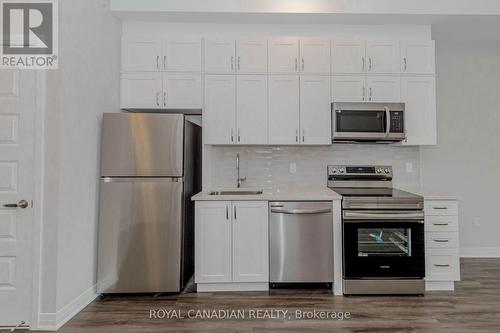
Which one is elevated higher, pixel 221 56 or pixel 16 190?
pixel 221 56

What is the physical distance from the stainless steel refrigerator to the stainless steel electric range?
1.59m

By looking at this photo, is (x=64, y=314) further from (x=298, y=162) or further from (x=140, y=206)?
(x=298, y=162)

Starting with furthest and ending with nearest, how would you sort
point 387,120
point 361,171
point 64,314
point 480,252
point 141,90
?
point 480,252
point 361,171
point 141,90
point 387,120
point 64,314

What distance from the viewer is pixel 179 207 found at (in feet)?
9.19

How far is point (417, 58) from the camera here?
3361 mm

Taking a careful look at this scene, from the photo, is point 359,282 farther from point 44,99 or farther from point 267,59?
point 44,99

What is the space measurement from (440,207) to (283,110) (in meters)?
1.84

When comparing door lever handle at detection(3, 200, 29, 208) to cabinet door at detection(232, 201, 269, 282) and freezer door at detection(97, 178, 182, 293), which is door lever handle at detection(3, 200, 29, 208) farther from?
A: cabinet door at detection(232, 201, 269, 282)

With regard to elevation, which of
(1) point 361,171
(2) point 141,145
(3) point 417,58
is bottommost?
(1) point 361,171

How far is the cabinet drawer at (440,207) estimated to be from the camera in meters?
2.90

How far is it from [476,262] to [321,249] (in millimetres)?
2342

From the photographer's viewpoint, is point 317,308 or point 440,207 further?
point 440,207

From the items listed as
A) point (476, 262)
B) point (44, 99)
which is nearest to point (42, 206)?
point (44, 99)

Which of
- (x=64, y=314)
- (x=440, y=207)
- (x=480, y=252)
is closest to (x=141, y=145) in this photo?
(x=64, y=314)
